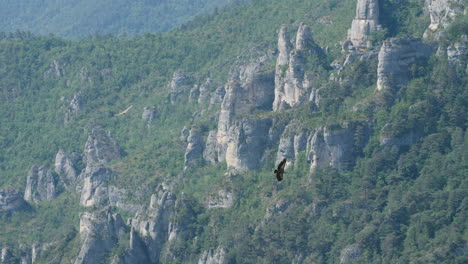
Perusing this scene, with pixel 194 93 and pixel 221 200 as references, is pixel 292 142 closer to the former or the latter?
pixel 221 200

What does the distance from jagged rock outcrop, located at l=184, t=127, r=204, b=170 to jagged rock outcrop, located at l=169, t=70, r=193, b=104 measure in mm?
22737

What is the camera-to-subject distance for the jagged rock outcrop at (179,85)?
152000mm

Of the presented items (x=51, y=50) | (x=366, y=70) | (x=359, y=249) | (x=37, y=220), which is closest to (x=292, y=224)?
(x=359, y=249)

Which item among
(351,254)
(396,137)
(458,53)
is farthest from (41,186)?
(351,254)

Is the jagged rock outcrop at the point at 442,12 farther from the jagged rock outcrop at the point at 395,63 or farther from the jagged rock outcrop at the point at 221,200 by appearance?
the jagged rock outcrop at the point at 221,200

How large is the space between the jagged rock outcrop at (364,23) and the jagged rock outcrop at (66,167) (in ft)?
96.1

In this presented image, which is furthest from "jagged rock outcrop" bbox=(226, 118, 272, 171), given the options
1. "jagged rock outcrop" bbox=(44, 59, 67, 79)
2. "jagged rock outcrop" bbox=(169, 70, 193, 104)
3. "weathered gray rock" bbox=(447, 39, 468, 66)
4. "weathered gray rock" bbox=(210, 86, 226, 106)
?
"jagged rock outcrop" bbox=(44, 59, 67, 79)

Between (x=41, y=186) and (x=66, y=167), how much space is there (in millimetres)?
2895

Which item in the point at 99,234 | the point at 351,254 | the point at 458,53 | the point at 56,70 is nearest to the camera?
the point at 351,254

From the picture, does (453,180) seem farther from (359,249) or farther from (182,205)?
(182,205)

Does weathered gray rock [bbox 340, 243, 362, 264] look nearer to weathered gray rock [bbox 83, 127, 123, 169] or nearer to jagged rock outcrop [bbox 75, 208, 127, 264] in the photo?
jagged rock outcrop [bbox 75, 208, 127, 264]

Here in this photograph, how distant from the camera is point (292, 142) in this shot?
377 feet

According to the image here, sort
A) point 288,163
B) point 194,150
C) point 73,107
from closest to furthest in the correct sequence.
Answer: point 288,163, point 194,150, point 73,107

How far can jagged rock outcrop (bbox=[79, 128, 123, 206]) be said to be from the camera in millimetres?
132125
